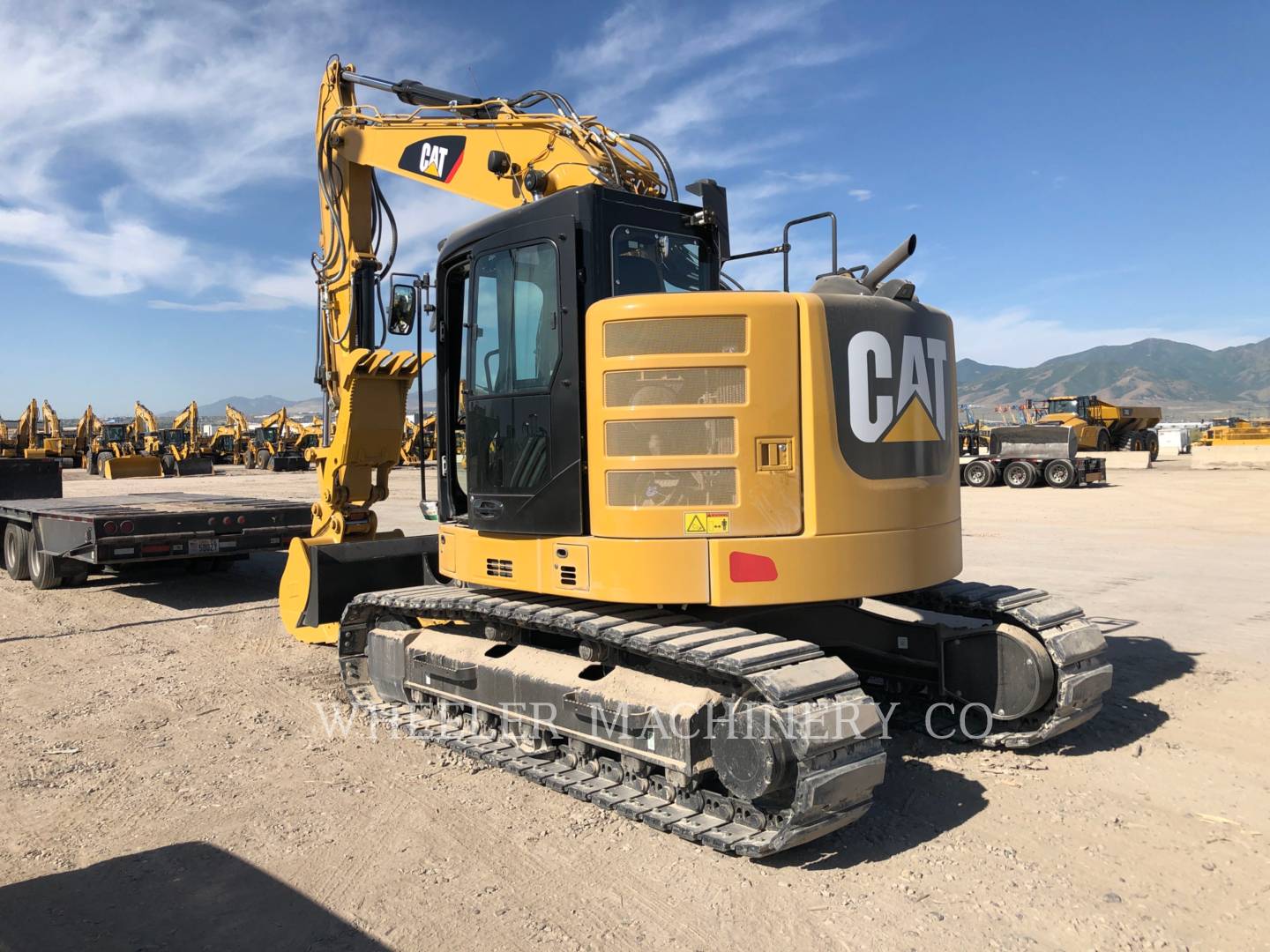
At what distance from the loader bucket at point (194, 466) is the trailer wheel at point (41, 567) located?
34.5 meters

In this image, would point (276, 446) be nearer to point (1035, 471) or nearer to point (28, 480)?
point (28, 480)

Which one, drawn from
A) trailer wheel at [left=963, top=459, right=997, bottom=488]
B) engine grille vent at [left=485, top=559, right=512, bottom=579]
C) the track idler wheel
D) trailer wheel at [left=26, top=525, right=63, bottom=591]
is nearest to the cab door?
engine grille vent at [left=485, top=559, right=512, bottom=579]

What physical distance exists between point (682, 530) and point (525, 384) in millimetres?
1279

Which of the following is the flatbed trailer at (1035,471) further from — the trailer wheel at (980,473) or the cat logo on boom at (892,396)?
the cat logo on boom at (892,396)

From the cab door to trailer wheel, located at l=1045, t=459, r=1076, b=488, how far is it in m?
25.5

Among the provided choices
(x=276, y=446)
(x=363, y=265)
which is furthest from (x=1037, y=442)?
(x=276, y=446)

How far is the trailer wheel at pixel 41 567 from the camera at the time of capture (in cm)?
1106

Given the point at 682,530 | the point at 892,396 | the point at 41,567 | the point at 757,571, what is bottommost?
the point at 41,567

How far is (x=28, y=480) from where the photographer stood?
51.3 feet

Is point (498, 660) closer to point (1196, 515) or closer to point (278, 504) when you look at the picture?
point (278, 504)

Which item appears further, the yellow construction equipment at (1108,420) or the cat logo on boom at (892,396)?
the yellow construction equipment at (1108,420)

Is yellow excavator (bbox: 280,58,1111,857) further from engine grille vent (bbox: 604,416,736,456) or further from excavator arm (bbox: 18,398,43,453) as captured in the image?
excavator arm (bbox: 18,398,43,453)

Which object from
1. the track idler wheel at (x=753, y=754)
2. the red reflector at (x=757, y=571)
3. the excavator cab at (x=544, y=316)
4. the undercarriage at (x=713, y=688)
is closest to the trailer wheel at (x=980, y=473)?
the undercarriage at (x=713, y=688)

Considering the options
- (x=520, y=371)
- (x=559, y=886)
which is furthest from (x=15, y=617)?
(x=559, y=886)
